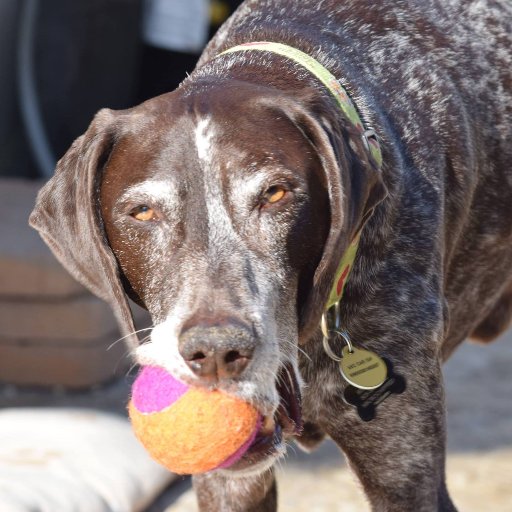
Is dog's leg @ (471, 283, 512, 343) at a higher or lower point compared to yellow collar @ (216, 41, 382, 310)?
lower

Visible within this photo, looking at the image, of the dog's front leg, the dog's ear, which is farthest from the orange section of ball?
the dog's front leg

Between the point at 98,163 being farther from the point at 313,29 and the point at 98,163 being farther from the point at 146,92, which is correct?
the point at 146,92

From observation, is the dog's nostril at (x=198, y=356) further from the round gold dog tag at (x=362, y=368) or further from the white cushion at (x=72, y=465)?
the white cushion at (x=72, y=465)

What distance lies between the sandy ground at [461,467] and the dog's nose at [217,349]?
1610 millimetres

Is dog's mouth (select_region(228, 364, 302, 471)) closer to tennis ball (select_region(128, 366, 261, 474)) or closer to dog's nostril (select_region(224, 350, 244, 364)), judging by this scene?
tennis ball (select_region(128, 366, 261, 474))

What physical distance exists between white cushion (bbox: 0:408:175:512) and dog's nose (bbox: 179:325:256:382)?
5.41ft

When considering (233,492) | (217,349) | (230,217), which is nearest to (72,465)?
(233,492)

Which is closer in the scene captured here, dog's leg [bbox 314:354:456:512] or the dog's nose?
the dog's nose

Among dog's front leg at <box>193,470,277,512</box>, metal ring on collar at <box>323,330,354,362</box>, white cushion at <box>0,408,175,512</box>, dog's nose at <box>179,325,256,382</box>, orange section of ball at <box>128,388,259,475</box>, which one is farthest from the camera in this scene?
white cushion at <box>0,408,175,512</box>

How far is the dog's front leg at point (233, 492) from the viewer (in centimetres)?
360

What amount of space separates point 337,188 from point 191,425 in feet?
2.09

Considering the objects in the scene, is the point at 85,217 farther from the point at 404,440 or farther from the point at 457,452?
the point at 457,452

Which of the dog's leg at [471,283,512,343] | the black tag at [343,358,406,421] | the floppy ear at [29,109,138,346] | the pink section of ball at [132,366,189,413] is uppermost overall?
the floppy ear at [29,109,138,346]

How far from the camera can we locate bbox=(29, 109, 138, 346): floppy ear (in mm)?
3145
